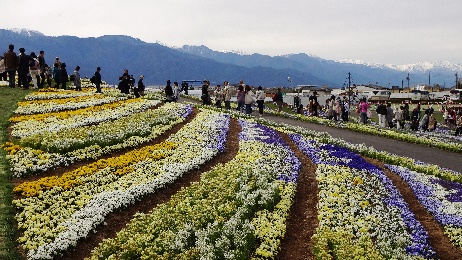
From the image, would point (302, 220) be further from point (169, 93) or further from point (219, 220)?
point (169, 93)

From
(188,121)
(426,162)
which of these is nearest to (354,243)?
(426,162)

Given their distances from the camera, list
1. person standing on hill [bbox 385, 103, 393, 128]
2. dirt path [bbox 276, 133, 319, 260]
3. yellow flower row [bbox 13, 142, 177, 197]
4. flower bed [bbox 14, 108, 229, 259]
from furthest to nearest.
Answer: person standing on hill [bbox 385, 103, 393, 128] < yellow flower row [bbox 13, 142, 177, 197] < dirt path [bbox 276, 133, 319, 260] < flower bed [bbox 14, 108, 229, 259]

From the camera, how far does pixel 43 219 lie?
43.8ft

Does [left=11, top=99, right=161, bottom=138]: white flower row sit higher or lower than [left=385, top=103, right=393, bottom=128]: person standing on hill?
higher

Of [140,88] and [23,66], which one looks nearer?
[23,66]

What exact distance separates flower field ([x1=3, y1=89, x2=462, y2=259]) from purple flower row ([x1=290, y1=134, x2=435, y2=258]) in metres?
0.06

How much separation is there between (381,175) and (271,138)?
315 inches

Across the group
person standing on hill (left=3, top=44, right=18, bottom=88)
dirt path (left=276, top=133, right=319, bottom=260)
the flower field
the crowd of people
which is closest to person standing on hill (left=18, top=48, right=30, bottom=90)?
the crowd of people

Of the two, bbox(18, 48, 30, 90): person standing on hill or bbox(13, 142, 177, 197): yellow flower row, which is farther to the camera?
bbox(18, 48, 30, 90): person standing on hill

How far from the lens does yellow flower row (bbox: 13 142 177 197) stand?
15570 mm

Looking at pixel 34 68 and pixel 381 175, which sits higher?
pixel 34 68

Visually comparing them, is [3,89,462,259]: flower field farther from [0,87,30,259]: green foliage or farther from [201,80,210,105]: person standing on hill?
[201,80,210,105]: person standing on hill

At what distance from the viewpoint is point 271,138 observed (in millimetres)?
26984

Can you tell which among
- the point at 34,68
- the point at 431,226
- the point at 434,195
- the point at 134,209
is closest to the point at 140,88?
the point at 34,68
